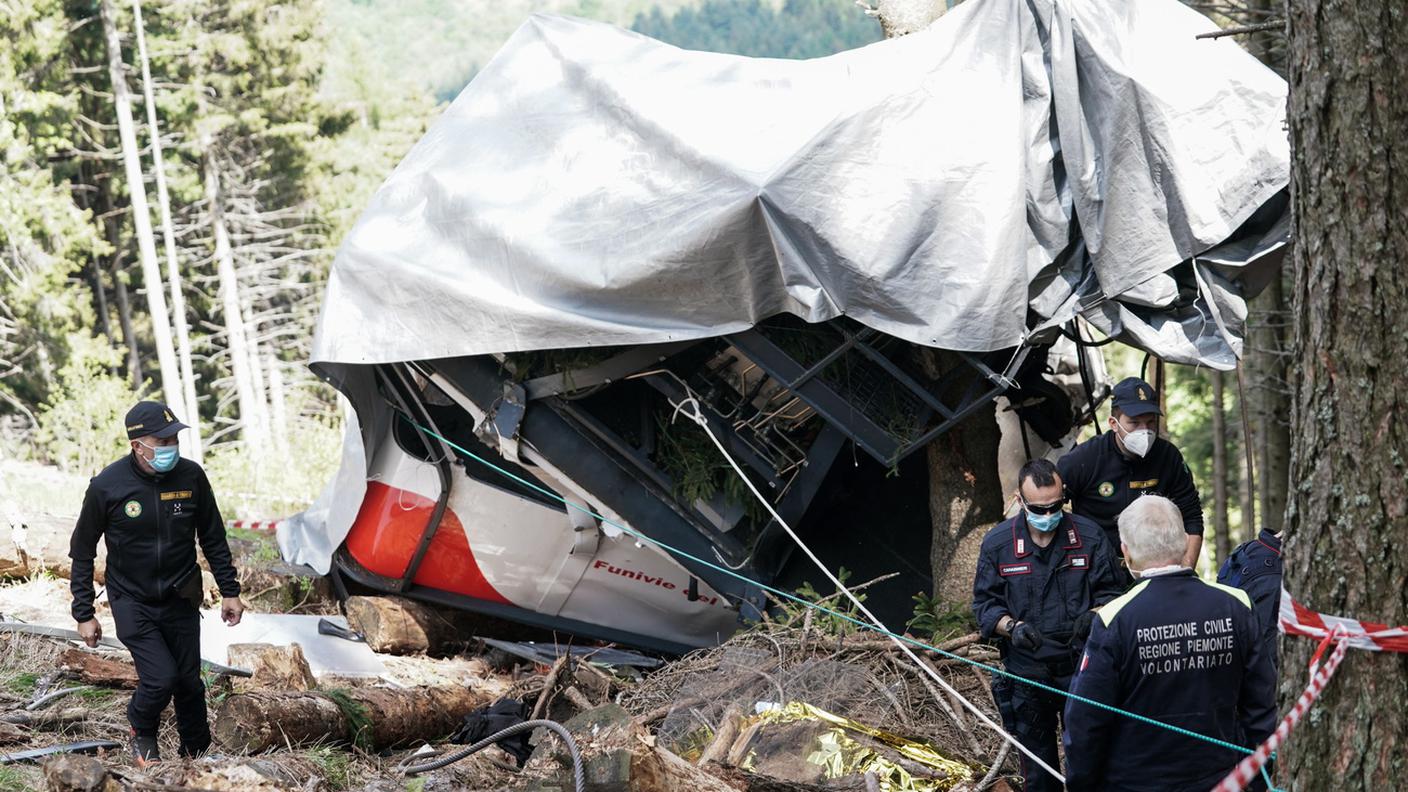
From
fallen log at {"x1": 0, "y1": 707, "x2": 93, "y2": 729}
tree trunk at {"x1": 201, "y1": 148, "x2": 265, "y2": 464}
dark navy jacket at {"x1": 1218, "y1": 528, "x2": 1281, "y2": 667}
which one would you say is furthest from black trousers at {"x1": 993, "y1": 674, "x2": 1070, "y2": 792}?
tree trunk at {"x1": 201, "y1": 148, "x2": 265, "y2": 464}

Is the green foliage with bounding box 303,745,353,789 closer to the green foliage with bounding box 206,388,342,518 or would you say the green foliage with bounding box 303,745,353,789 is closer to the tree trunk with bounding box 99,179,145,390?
the green foliage with bounding box 206,388,342,518

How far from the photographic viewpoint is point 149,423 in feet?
17.9

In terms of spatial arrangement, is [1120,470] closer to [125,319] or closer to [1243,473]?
[1243,473]

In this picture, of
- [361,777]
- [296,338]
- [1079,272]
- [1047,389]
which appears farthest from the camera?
[296,338]

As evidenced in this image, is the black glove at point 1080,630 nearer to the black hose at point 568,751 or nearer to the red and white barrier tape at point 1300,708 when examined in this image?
the red and white barrier tape at point 1300,708

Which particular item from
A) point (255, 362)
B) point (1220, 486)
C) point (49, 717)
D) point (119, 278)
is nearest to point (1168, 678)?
point (49, 717)

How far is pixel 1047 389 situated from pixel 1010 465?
46cm

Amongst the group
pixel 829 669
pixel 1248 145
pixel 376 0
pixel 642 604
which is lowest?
pixel 376 0

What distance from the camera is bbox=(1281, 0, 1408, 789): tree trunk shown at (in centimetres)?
274

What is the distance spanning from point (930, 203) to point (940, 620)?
6.27 feet

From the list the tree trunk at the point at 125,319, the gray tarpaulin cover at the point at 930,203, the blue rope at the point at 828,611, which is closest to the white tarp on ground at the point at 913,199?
the gray tarpaulin cover at the point at 930,203

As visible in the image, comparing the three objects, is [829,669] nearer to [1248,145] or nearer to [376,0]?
[1248,145]

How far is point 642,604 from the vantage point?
7.74m

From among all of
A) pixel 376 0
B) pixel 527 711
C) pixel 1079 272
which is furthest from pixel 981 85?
pixel 376 0
